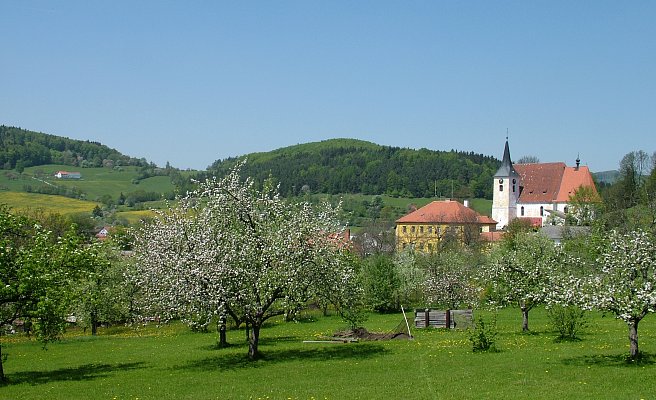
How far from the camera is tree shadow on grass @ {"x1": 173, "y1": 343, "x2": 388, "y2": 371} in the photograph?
26.8 meters

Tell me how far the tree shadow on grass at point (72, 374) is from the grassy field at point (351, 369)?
0.05m

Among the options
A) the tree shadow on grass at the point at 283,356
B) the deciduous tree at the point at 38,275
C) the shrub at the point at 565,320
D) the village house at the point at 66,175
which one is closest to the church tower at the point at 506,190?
the shrub at the point at 565,320

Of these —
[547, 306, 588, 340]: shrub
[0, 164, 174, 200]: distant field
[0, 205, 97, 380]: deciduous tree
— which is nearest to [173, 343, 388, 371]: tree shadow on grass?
[0, 205, 97, 380]: deciduous tree

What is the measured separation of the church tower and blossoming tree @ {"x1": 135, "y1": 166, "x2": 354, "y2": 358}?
348 ft

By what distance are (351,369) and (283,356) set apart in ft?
16.6

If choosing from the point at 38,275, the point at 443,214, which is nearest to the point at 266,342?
the point at 38,275

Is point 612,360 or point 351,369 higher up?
point 612,360

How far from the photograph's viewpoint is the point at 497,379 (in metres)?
21.2

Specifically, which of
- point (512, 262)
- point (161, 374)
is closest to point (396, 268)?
point (512, 262)

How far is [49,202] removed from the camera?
150125 millimetres

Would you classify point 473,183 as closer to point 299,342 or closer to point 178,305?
point 299,342

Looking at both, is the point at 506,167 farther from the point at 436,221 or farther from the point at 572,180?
the point at 436,221

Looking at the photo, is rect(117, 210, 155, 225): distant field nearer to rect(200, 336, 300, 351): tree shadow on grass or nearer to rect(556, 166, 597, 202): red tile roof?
rect(556, 166, 597, 202): red tile roof

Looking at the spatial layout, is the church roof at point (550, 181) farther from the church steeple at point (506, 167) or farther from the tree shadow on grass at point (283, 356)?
the tree shadow on grass at point (283, 356)
